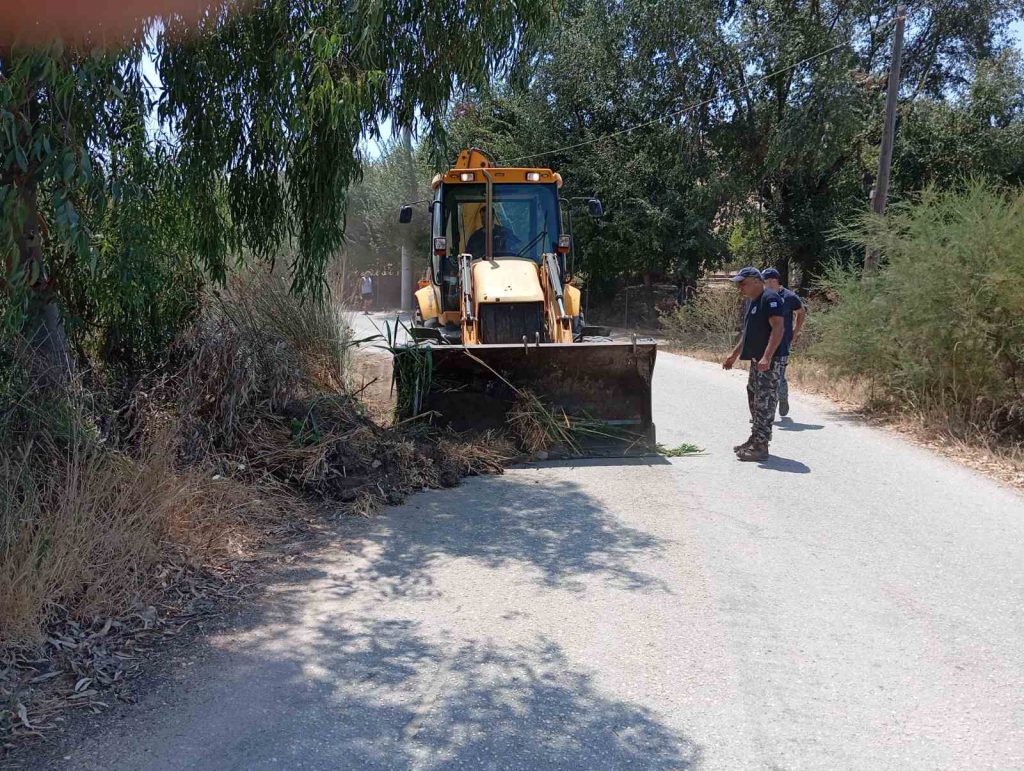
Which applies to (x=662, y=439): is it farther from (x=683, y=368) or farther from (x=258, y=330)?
(x=683, y=368)

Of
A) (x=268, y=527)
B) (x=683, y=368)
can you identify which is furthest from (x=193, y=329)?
(x=683, y=368)

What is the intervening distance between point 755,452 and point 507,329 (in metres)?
2.90

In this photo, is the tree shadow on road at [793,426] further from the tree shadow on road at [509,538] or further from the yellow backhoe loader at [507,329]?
the tree shadow on road at [509,538]

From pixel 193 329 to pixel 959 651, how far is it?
5.67 m

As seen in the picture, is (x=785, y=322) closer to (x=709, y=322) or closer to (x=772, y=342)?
(x=772, y=342)

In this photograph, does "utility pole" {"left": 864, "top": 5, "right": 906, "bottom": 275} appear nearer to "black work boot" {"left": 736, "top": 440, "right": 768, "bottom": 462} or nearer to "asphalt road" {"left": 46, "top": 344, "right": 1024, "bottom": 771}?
"black work boot" {"left": 736, "top": 440, "right": 768, "bottom": 462}

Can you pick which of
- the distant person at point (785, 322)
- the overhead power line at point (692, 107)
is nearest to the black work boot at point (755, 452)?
the distant person at point (785, 322)

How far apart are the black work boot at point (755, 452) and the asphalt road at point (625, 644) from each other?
48.0 inches

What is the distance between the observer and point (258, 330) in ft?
25.3

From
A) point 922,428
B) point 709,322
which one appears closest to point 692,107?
point 709,322

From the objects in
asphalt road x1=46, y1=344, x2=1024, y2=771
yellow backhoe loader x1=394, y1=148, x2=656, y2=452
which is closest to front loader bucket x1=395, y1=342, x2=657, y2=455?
yellow backhoe loader x1=394, y1=148, x2=656, y2=452

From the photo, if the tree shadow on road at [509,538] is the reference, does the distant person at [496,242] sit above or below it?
above

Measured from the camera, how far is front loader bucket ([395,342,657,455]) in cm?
866

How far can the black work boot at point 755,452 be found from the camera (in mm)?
8812
